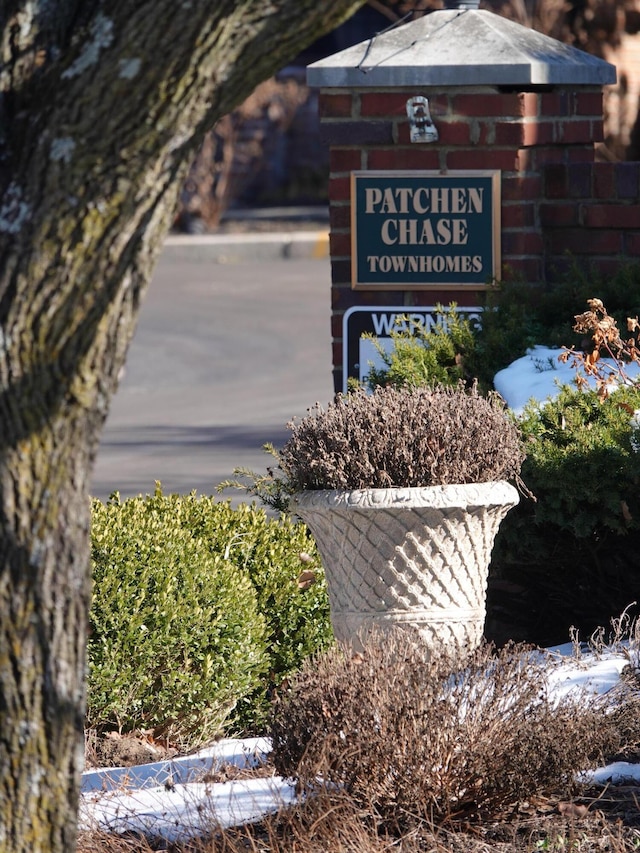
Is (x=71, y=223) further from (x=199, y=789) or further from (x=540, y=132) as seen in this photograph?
(x=540, y=132)

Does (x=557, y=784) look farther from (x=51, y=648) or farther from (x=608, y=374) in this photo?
(x=608, y=374)

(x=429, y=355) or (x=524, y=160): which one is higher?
(x=524, y=160)

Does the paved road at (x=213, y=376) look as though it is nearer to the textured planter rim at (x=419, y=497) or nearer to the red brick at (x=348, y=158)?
the red brick at (x=348, y=158)

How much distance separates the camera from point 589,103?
5.80 meters

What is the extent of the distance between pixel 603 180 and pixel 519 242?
16.6 inches

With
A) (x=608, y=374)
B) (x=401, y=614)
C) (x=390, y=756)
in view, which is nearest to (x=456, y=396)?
(x=401, y=614)

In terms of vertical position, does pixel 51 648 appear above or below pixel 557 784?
above

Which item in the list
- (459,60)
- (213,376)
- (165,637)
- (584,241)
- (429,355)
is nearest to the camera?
(165,637)

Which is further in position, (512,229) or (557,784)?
(512,229)

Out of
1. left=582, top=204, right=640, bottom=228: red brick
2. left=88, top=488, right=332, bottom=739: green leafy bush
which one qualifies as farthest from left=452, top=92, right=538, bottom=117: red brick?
left=88, top=488, right=332, bottom=739: green leafy bush

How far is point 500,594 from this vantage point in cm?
500

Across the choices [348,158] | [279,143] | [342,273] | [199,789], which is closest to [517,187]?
[348,158]

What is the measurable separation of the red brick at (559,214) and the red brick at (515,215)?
3.9 inches

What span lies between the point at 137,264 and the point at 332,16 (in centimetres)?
48
